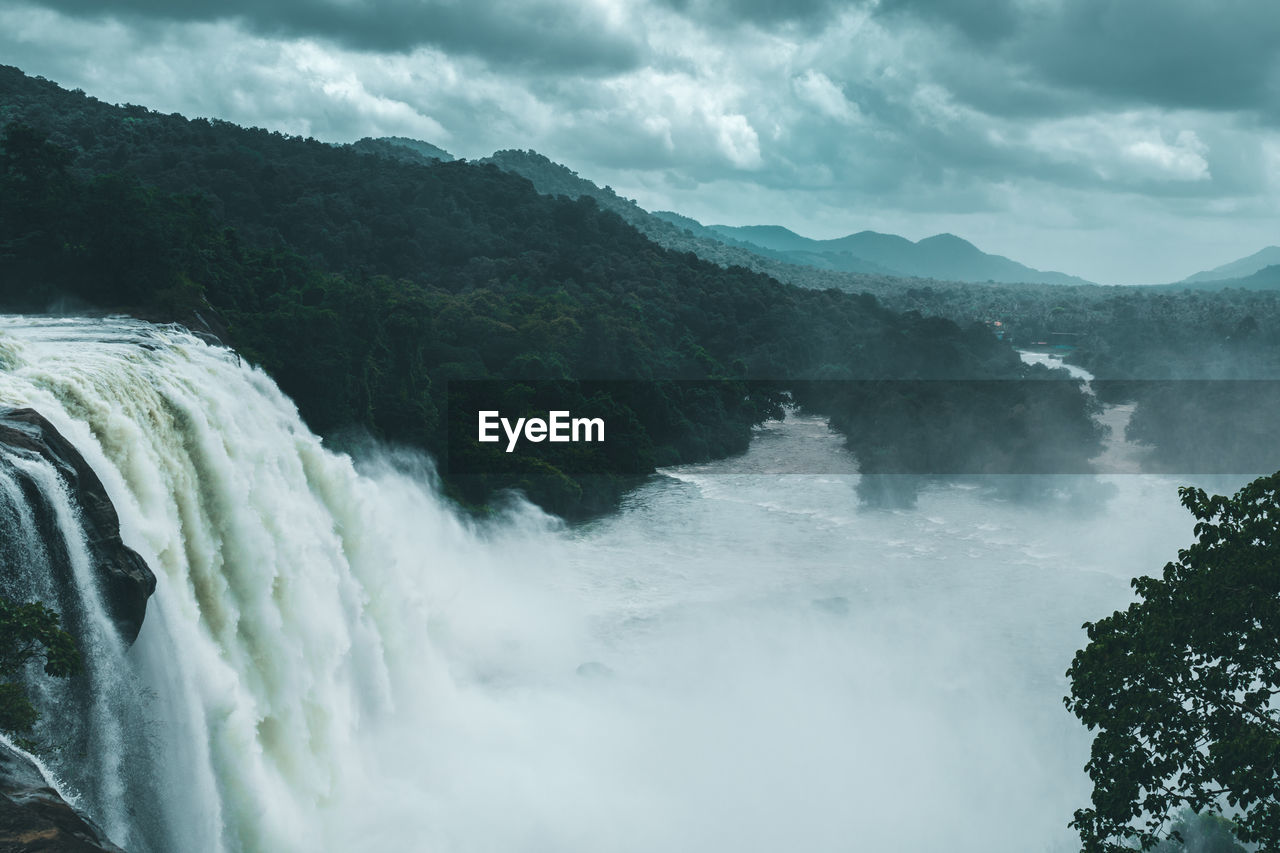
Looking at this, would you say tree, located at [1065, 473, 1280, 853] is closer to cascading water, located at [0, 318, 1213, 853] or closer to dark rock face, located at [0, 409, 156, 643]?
cascading water, located at [0, 318, 1213, 853]

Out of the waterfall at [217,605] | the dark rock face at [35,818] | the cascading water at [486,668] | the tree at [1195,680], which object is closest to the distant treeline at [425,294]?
the cascading water at [486,668]

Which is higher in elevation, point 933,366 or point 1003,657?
point 933,366

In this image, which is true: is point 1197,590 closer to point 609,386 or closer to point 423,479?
point 423,479

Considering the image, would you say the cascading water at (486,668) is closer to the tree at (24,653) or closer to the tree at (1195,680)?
the tree at (24,653)

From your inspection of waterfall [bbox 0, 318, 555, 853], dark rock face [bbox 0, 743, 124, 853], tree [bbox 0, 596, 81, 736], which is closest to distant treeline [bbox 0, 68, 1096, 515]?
waterfall [bbox 0, 318, 555, 853]

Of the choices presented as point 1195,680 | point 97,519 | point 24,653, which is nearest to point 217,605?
point 97,519

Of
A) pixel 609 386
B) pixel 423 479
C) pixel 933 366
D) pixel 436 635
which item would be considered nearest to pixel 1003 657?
pixel 436 635
